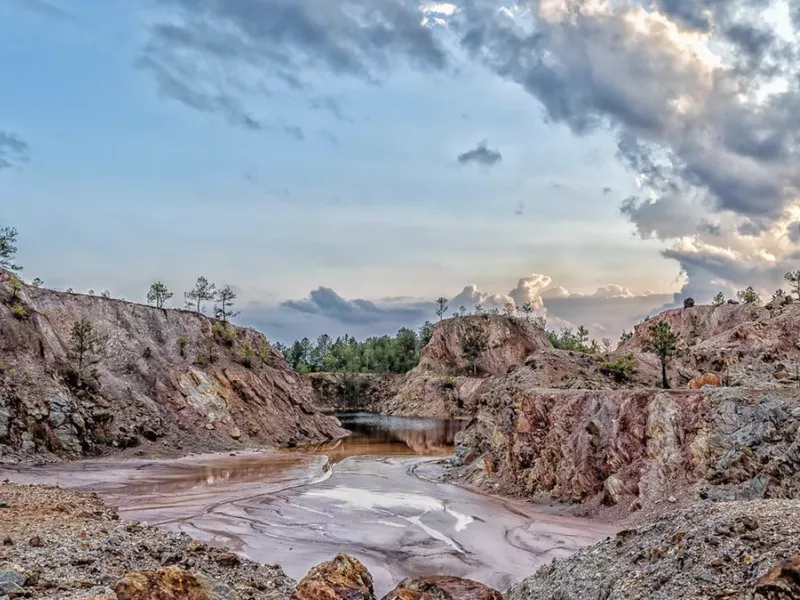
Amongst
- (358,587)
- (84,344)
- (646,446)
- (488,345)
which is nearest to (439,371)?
(488,345)

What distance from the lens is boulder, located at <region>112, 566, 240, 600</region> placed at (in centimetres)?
1026

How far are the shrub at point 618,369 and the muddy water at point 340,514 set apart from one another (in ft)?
76.2

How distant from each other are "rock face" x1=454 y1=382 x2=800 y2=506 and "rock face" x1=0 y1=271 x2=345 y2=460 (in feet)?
89.7

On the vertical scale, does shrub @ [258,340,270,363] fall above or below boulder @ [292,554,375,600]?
above

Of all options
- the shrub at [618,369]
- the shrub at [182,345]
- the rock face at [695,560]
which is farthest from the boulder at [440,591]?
the shrub at [182,345]

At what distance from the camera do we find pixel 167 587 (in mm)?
10766

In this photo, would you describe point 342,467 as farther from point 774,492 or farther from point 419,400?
point 419,400

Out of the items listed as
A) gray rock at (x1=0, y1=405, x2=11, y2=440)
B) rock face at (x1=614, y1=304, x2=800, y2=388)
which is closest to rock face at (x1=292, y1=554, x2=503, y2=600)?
gray rock at (x1=0, y1=405, x2=11, y2=440)

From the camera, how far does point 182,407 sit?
176ft

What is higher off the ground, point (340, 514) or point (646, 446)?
point (646, 446)

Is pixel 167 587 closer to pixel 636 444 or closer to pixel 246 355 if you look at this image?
pixel 636 444

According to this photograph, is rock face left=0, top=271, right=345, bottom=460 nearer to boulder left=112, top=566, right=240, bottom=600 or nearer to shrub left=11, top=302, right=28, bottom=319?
shrub left=11, top=302, right=28, bottom=319

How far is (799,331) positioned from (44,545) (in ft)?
213

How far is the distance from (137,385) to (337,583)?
1781 inches
